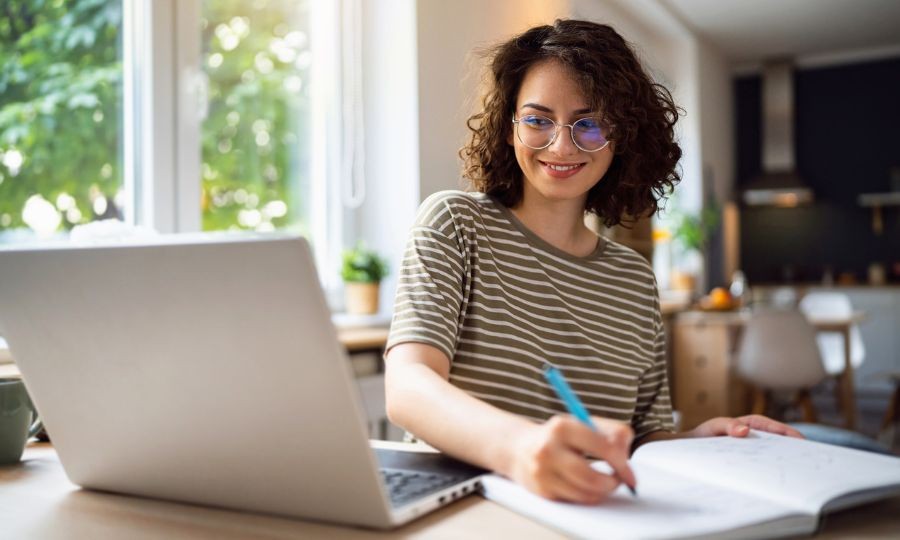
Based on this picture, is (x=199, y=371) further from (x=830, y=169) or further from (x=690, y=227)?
(x=830, y=169)

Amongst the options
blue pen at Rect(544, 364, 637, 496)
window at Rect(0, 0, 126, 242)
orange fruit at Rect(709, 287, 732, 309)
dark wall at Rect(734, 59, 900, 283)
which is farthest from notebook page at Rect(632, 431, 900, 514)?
dark wall at Rect(734, 59, 900, 283)

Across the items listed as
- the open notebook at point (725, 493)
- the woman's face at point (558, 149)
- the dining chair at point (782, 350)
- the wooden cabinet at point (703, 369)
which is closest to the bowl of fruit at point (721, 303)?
the wooden cabinet at point (703, 369)

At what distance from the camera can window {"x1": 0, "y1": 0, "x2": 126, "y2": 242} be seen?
2080mm

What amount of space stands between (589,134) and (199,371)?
2.23ft

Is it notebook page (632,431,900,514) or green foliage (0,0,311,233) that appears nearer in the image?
notebook page (632,431,900,514)

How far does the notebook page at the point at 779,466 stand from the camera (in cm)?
69

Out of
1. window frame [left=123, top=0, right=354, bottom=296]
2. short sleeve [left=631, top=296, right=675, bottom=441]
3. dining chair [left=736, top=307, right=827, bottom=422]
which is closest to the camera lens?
short sleeve [left=631, top=296, right=675, bottom=441]

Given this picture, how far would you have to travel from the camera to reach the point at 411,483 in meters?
0.74

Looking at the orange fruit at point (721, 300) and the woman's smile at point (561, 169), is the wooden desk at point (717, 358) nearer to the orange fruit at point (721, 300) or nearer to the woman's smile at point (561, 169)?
the orange fruit at point (721, 300)

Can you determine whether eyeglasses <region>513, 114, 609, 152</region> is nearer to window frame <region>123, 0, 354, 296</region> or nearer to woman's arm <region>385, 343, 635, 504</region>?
woman's arm <region>385, 343, 635, 504</region>

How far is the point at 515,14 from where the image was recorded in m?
3.12

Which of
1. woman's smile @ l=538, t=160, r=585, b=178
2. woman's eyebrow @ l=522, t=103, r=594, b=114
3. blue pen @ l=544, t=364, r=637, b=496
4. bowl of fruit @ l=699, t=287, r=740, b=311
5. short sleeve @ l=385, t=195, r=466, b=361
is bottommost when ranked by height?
bowl of fruit @ l=699, t=287, r=740, b=311

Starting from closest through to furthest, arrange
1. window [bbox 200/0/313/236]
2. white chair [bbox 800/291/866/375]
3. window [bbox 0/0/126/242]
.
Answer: window [bbox 0/0/126/242] < window [bbox 200/0/313/236] < white chair [bbox 800/291/866/375]

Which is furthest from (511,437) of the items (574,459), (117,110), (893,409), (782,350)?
(893,409)
